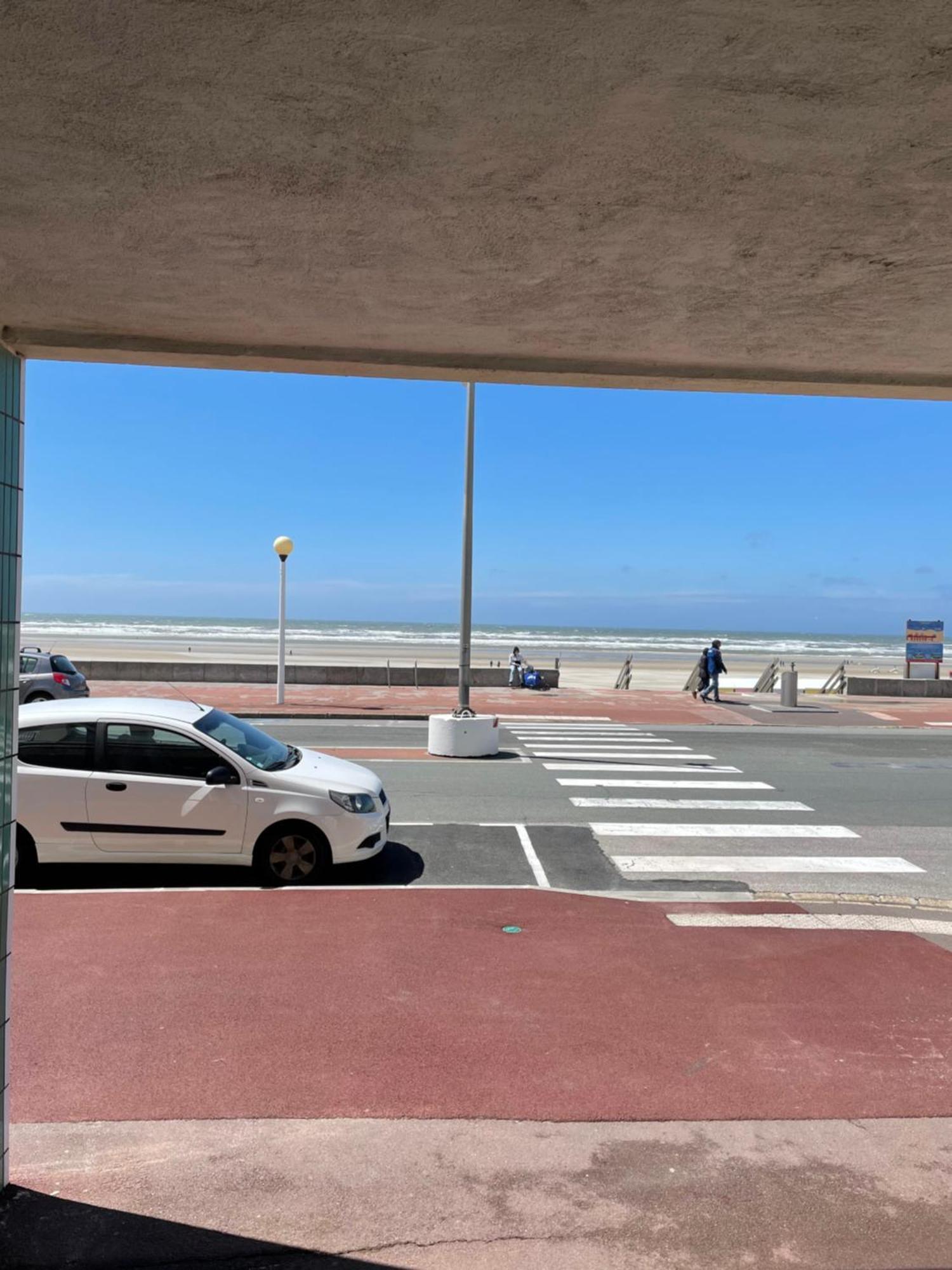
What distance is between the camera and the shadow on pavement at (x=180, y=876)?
8.03 m

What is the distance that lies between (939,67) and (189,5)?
1619 mm

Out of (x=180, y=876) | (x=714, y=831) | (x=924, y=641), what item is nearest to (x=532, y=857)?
(x=714, y=831)

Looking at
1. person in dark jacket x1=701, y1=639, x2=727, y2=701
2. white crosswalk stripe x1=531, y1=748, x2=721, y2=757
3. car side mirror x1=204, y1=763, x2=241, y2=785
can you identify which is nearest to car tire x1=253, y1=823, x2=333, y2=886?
car side mirror x1=204, y1=763, x2=241, y2=785

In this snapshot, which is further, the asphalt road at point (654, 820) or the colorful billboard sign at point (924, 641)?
the colorful billboard sign at point (924, 641)

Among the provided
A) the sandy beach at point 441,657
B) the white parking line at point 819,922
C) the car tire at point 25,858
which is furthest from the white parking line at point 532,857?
the sandy beach at point 441,657

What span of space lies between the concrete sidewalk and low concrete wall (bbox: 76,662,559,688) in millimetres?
701

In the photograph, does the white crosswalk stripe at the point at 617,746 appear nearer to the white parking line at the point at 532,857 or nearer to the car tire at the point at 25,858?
the white parking line at the point at 532,857

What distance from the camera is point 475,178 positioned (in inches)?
96.9

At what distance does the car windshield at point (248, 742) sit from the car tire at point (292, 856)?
0.60 m

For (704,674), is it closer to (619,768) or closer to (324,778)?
(619,768)

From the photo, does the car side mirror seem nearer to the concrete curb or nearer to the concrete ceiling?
the concrete curb

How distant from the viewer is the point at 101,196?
2562 millimetres

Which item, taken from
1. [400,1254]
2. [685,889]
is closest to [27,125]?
[400,1254]

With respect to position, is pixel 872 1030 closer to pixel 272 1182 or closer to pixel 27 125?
pixel 272 1182
